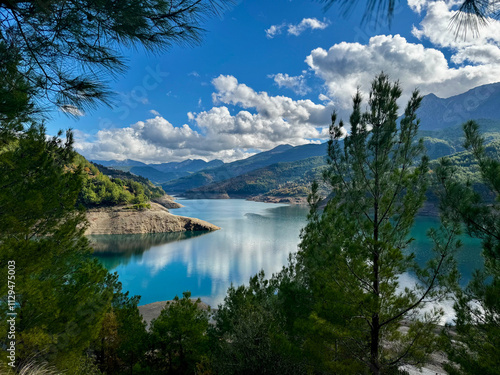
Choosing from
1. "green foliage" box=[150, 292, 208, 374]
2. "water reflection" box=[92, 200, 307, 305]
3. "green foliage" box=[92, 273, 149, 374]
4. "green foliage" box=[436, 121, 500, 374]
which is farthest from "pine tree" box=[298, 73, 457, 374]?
"water reflection" box=[92, 200, 307, 305]

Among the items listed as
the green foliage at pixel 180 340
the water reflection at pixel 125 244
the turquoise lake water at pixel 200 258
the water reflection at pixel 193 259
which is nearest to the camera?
the green foliage at pixel 180 340

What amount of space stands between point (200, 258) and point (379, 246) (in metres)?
33.2

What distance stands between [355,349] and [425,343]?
5.62ft

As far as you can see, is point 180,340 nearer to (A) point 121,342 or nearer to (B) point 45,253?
(A) point 121,342

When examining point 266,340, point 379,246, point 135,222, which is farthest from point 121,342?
point 135,222

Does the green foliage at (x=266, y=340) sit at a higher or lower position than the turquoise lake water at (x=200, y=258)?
higher

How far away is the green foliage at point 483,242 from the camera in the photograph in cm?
436

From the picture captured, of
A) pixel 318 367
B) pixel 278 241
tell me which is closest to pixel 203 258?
pixel 278 241

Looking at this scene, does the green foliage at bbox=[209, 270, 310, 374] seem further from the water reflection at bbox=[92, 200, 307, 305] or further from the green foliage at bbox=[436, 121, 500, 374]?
the water reflection at bbox=[92, 200, 307, 305]

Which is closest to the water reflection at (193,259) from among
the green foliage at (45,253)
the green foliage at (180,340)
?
the green foliage at (180,340)

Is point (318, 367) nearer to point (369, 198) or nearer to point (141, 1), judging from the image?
point (369, 198)

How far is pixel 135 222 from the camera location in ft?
175

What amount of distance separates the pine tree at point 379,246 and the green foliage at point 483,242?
1.58 ft

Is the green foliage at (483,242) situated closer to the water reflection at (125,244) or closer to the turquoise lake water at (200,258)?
the turquoise lake water at (200,258)
